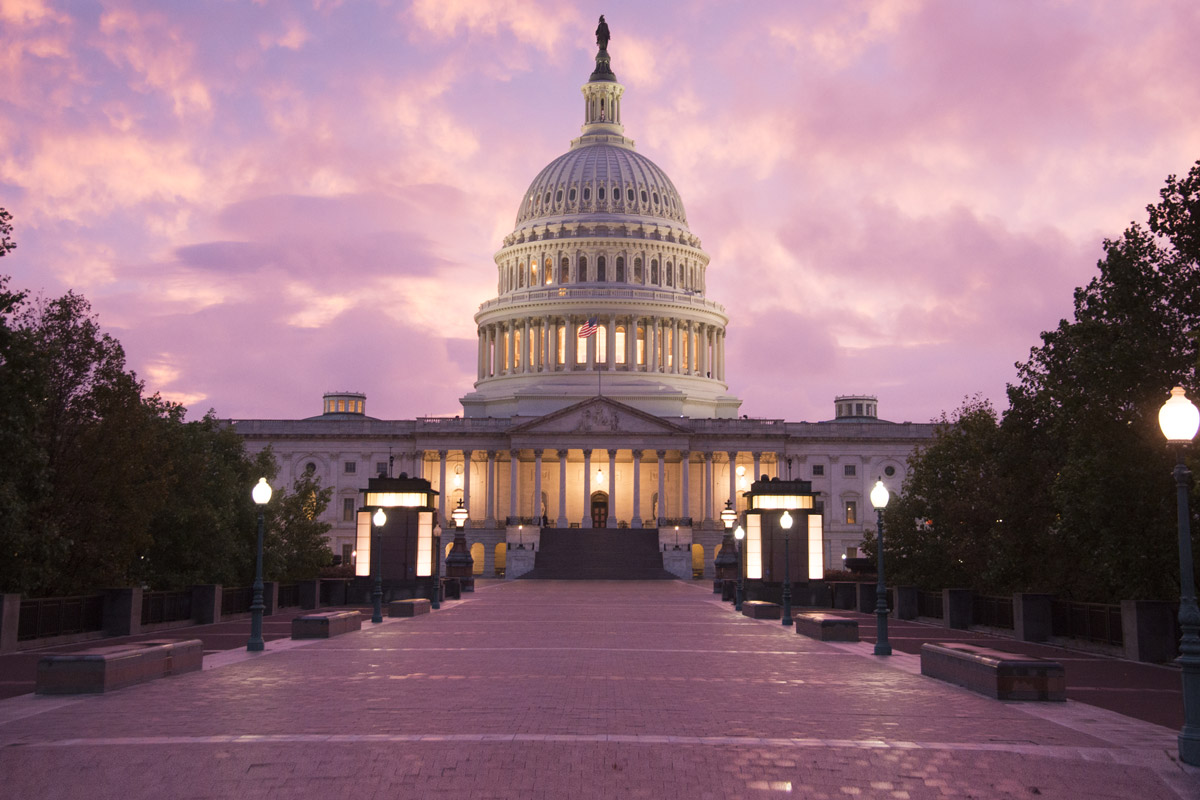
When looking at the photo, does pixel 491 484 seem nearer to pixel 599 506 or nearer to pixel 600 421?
pixel 599 506

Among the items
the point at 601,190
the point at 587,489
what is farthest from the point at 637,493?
the point at 601,190

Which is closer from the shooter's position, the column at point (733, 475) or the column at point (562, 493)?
the column at point (562, 493)

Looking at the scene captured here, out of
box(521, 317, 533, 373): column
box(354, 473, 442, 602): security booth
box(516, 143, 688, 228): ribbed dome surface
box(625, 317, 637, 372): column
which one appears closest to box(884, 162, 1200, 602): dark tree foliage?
box(354, 473, 442, 602): security booth

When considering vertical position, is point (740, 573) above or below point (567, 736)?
above

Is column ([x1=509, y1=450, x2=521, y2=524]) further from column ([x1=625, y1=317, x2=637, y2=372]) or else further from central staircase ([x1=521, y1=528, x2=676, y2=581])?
column ([x1=625, y1=317, x2=637, y2=372])

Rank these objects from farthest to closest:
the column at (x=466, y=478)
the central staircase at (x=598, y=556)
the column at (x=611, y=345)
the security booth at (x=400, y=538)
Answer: the column at (x=611, y=345)
the column at (x=466, y=478)
the central staircase at (x=598, y=556)
the security booth at (x=400, y=538)

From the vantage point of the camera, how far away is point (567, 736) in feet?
50.1

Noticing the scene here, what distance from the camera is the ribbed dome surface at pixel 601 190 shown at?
149125 millimetres

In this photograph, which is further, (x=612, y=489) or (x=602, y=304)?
(x=602, y=304)

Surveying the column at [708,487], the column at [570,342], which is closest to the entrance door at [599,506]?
the column at [708,487]

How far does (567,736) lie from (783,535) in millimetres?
38648

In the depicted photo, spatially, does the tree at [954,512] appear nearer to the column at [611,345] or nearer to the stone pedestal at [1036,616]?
the stone pedestal at [1036,616]

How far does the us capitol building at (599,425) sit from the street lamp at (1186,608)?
8946 cm

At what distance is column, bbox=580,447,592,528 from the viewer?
119625mm
